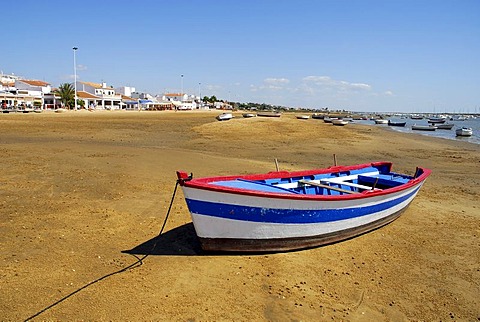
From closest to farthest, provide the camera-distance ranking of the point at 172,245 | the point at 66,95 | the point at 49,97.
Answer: the point at 172,245
the point at 66,95
the point at 49,97

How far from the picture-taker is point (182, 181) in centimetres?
558

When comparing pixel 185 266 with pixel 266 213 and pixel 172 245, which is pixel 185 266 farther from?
pixel 266 213

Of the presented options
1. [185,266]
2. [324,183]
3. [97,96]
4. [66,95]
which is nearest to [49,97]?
[66,95]

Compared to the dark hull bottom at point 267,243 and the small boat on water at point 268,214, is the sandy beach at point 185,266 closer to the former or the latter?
the dark hull bottom at point 267,243

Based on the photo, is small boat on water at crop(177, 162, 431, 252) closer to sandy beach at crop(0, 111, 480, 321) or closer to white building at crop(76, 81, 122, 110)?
sandy beach at crop(0, 111, 480, 321)

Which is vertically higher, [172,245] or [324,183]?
[324,183]

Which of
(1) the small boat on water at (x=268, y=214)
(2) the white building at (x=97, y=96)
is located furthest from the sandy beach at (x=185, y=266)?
(2) the white building at (x=97, y=96)

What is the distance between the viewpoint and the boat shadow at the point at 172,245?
614cm

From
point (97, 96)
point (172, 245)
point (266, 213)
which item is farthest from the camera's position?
point (97, 96)

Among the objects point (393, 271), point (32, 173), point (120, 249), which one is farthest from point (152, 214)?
point (32, 173)

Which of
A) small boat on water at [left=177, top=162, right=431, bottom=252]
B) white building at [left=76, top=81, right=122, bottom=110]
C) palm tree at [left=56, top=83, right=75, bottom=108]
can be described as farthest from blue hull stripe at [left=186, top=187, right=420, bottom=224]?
white building at [left=76, top=81, right=122, bottom=110]

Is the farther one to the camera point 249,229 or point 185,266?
point 249,229

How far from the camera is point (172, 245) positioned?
646cm

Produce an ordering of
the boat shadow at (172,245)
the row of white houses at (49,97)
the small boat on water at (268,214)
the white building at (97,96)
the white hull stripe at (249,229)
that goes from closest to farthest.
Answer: the small boat on water at (268,214) < the white hull stripe at (249,229) < the boat shadow at (172,245) < the row of white houses at (49,97) < the white building at (97,96)
